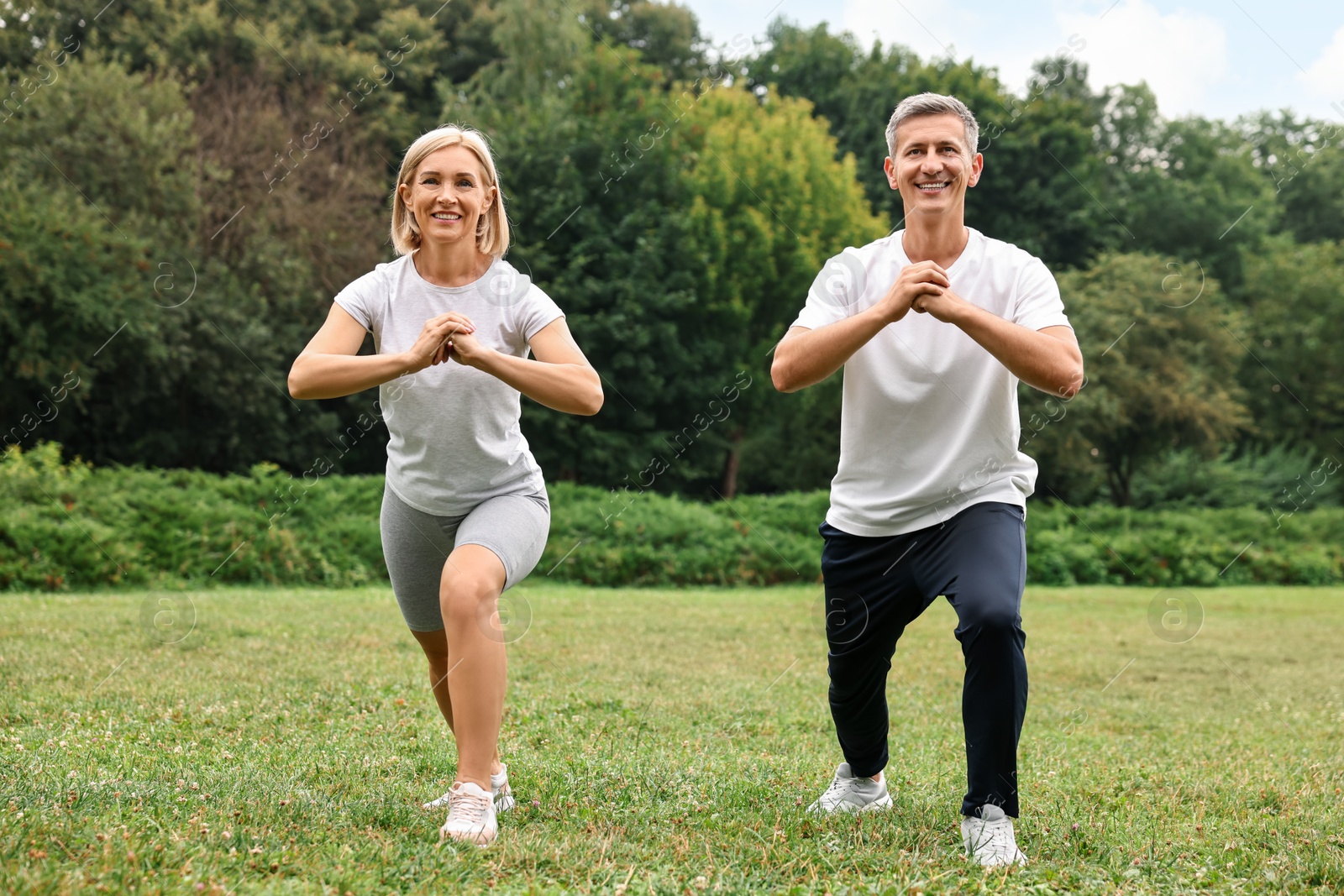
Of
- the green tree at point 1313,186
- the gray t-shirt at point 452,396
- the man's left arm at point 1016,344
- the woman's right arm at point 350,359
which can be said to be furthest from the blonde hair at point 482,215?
the green tree at point 1313,186

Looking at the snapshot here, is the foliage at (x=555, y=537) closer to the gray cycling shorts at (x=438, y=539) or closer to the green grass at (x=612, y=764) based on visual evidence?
the green grass at (x=612, y=764)

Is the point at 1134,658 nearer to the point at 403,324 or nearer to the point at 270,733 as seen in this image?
the point at 270,733

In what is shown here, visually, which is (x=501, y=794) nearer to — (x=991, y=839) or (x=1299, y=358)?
(x=991, y=839)

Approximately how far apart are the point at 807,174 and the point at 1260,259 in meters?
20.9

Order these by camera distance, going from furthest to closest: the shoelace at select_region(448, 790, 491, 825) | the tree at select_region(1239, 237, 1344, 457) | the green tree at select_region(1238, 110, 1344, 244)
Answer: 1. the green tree at select_region(1238, 110, 1344, 244)
2. the tree at select_region(1239, 237, 1344, 457)
3. the shoelace at select_region(448, 790, 491, 825)

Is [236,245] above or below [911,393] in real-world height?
above

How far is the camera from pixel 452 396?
13.6 feet

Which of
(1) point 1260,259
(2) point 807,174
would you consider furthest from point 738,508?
(1) point 1260,259

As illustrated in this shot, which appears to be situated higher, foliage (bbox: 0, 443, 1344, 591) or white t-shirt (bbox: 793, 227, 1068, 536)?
white t-shirt (bbox: 793, 227, 1068, 536)

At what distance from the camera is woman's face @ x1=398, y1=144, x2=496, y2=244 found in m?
4.25

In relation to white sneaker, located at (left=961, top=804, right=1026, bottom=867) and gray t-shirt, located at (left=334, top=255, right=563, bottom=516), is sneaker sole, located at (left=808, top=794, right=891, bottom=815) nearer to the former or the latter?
white sneaker, located at (left=961, top=804, right=1026, bottom=867)

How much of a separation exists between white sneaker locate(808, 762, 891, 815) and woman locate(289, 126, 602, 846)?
1261 millimetres

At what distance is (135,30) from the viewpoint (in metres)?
31.4

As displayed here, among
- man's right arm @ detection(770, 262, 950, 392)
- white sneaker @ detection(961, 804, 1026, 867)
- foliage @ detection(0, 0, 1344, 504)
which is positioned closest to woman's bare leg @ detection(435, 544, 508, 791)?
man's right arm @ detection(770, 262, 950, 392)
